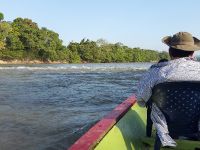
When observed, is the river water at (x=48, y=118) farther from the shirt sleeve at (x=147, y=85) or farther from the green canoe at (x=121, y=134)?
the shirt sleeve at (x=147, y=85)

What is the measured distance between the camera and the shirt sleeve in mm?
3086

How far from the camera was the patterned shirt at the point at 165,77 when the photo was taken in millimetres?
2955

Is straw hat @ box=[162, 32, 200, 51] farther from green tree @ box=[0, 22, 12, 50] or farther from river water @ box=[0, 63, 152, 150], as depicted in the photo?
green tree @ box=[0, 22, 12, 50]

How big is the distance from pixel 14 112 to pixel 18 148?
3.47m

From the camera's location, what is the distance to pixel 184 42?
3088mm

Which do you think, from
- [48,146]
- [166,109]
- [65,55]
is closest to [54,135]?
[48,146]

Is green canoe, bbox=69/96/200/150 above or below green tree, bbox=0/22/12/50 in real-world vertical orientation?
below

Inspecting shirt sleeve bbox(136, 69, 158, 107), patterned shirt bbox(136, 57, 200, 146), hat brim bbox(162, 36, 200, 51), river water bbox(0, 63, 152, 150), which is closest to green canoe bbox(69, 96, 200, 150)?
patterned shirt bbox(136, 57, 200, 146)

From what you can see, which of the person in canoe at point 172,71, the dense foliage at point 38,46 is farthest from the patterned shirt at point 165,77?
the dense foliage at point 38,46

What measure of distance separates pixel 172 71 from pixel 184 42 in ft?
0.99

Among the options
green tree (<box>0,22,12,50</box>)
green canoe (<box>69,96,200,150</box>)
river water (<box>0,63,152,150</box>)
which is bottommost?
river water (<box>0,63,152,150</box>)

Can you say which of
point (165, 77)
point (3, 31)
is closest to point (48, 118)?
point (165, 77)

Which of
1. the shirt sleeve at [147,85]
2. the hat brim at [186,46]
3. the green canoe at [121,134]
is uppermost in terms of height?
the hat brim at [186,46]

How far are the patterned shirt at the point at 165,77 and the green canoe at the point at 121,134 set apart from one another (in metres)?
0.36
